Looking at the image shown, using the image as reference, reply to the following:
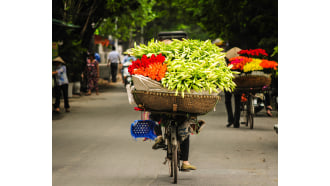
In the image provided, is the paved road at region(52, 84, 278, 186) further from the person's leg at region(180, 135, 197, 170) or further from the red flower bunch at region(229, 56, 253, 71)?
the red flower bunch at region(229, 56, 253, 71)

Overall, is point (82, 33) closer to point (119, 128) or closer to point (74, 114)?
point (74, 114)

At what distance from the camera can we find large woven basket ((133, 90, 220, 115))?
699 cm

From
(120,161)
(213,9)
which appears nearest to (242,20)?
(213,9)

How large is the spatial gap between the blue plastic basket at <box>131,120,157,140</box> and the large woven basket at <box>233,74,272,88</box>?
566 cm

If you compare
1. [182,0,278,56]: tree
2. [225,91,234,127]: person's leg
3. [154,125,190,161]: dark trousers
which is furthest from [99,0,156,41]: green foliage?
[154,125,190,161]: dark trousers

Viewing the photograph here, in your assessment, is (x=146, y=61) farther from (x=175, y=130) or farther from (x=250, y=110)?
(x=250, y=110)

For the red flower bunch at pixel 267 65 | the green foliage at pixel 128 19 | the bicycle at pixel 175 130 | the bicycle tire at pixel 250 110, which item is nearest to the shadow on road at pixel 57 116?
the bicycle tire at pixel 250 110

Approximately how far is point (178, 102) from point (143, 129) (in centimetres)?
89

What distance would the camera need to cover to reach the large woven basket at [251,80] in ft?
42.6

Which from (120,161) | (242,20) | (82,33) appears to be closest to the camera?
(120,161)

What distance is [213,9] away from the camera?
27984mm

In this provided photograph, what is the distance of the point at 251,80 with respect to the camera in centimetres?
1304

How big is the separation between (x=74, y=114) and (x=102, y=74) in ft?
60.4

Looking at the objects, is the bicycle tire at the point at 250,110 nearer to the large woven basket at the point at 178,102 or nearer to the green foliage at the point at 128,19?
the large woven basket at the point at 178,102
